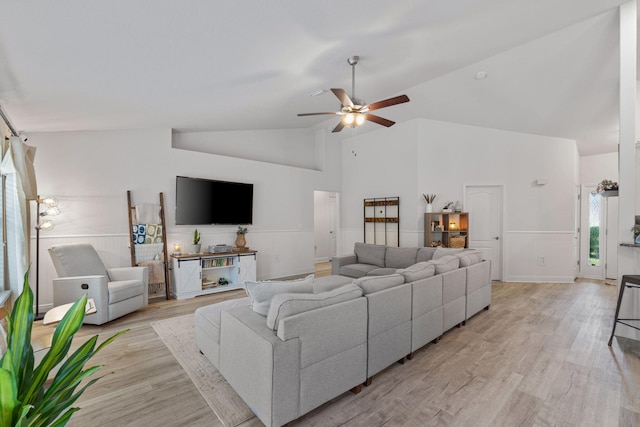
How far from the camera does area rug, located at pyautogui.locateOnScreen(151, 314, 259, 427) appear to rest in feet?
6.56

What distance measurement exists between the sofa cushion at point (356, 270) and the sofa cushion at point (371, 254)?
0.43ft

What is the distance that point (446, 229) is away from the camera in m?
6.03

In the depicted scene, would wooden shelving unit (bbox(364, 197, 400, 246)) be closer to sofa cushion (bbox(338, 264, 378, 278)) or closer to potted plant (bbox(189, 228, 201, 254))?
sofa cushion (bbox(338, 264, 378, 278))

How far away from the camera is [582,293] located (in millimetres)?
5008

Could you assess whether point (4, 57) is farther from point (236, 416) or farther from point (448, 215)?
point (448, 215)

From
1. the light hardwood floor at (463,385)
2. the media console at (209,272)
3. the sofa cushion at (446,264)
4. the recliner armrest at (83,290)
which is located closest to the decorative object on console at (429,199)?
the sofa cushion at (446,264)

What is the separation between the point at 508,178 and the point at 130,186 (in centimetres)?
688

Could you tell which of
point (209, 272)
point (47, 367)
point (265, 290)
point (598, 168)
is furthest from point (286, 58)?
point (598, 168)

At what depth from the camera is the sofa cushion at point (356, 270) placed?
4902 millimetres

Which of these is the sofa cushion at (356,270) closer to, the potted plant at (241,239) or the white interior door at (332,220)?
the potted plant at (241,239)

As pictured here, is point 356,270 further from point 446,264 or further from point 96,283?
point 96,283

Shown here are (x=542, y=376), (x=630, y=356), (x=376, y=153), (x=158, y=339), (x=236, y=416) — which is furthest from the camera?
(x=376, y=153)

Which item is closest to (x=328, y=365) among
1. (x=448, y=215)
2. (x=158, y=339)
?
(x=158, y=339)

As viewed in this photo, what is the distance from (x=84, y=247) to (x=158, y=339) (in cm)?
190
